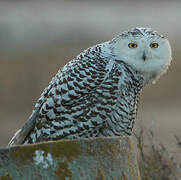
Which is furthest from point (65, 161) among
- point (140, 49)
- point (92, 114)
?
point (140, 49)

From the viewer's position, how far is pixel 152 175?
18.5 feet

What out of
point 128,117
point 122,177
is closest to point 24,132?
point 128,117

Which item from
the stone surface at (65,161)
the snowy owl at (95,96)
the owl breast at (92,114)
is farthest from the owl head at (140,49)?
the stone surface at (65,161)

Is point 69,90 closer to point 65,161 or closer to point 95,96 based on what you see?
point 95,96

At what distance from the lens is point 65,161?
3.43m

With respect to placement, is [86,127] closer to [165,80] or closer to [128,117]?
[128,117]

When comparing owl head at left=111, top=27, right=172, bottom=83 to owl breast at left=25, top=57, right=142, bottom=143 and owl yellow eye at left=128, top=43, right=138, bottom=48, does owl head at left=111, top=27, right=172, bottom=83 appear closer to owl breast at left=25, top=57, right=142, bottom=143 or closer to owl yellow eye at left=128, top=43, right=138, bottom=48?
owl yellow eye at left=128, top=43, right=138, bottom=48

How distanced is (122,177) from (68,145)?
453mm


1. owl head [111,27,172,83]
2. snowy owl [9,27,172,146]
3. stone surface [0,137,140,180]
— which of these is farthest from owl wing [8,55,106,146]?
stone surface [0,137,140,180]

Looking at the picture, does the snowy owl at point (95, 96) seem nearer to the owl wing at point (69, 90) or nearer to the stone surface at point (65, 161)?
the owl wing at point (69, 90)

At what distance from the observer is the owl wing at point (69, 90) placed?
5.43 metres

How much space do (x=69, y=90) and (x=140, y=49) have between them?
89 cm

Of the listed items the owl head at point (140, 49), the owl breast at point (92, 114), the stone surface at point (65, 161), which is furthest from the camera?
the owl head at point (140, 49)

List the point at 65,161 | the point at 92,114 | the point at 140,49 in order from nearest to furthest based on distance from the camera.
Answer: the point at 65,161 < the point at 92,114 < the point at 140,49
